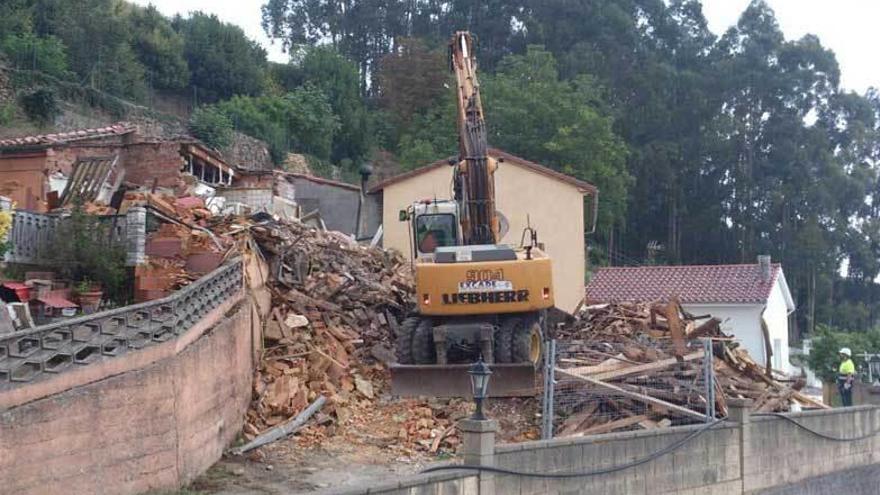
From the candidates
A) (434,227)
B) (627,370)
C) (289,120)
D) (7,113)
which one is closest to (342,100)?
(289,120)

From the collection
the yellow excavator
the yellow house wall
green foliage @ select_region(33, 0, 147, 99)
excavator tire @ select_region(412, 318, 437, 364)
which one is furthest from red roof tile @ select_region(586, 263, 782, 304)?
green foliage @ select_region(33, 0, 147, 99)

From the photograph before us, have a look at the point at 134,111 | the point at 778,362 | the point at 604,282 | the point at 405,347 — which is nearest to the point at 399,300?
the point at 405,347

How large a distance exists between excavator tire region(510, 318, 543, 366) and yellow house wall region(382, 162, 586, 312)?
461 inches

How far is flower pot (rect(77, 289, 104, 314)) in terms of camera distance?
13477mm

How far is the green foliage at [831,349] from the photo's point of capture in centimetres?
3491

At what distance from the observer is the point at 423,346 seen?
652 inches

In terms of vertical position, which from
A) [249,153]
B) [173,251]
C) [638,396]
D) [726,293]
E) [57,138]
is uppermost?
[249,153]

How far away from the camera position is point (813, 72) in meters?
57.8

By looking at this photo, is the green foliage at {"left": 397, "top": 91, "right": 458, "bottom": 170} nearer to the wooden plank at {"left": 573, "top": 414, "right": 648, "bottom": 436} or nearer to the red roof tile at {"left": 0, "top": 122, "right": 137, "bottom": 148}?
the red roof tile at {"left": 0, "top": 122, "right": 137, "bottom": 148}

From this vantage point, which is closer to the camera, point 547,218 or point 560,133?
point 547,218

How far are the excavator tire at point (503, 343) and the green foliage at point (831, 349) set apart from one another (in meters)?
21.4

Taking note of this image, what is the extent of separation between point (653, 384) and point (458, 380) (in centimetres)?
314

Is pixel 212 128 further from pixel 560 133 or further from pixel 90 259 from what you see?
pixel 90 259

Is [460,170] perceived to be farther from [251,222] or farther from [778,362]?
[778,362]
